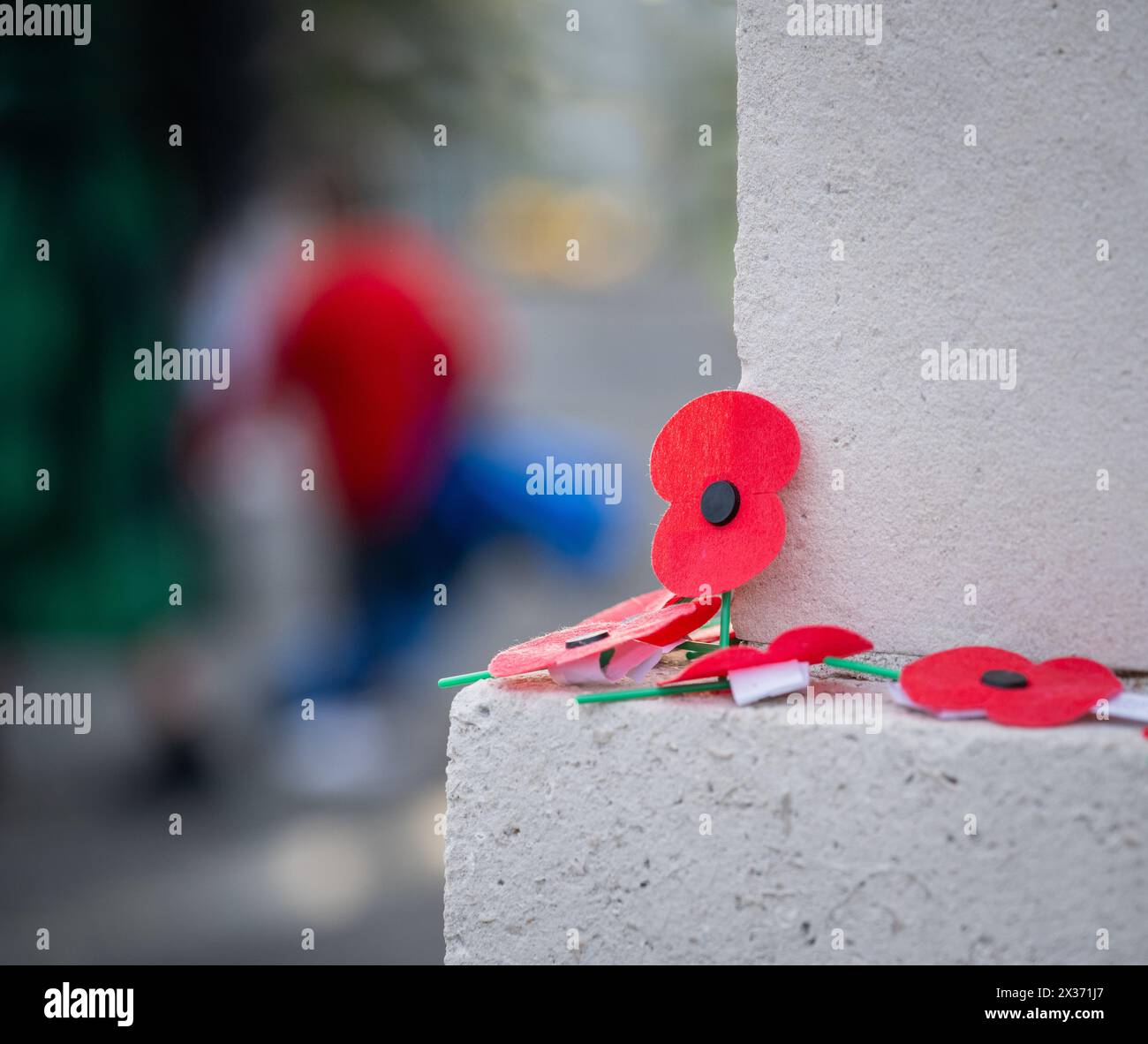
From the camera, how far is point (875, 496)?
1.18 metres

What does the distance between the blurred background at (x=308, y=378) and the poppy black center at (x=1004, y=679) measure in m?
2.51

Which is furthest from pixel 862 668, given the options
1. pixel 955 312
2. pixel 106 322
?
pixel 106 322

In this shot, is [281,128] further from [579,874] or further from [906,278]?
[579,874]

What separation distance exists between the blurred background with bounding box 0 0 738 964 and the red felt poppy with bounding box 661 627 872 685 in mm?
2457

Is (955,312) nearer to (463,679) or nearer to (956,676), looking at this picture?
(956,676)

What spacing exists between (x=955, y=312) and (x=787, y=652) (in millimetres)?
467

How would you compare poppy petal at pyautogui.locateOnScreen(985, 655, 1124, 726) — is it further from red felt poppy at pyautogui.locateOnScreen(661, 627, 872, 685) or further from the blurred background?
the blurred background

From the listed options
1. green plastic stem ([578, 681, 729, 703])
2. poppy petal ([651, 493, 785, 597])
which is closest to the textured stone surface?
green plastic stem ([578, 681, 729, 703])

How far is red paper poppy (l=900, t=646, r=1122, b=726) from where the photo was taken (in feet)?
3.16

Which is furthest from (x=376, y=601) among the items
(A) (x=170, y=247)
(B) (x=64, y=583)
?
(A) (x=170, y=247)

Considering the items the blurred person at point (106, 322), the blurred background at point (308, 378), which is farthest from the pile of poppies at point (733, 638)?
the blurred person at point (106, 322)

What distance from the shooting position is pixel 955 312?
1149 millimetres

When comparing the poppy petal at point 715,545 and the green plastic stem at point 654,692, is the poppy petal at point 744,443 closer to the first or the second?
the poppy petal at point 715,545

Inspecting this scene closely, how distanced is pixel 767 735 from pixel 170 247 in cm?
365
